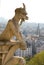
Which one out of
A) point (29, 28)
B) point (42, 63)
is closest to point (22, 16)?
point (42, 63)

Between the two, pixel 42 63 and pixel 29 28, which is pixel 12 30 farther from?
pixel 29 28

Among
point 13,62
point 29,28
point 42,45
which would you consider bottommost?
point 42,45

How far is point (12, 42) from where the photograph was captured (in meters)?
5.00

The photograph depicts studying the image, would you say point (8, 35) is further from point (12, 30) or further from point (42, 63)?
point (42, 63)

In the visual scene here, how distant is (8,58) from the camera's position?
507 centimetres

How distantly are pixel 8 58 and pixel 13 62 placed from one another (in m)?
0.10

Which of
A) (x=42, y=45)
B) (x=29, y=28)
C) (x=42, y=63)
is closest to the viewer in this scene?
(x=42, y=63)

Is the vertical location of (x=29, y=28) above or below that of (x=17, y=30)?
below

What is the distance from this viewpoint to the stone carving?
196 inches

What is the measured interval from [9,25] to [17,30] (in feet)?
0.49

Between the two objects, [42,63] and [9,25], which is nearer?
[9,25]

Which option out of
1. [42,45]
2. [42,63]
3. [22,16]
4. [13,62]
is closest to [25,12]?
[22,16]

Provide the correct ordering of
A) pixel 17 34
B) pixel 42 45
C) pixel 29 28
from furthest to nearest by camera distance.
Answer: pixel 42 45 < pixel 29 28 < pixel 17 34

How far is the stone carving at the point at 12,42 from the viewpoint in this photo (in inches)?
196
